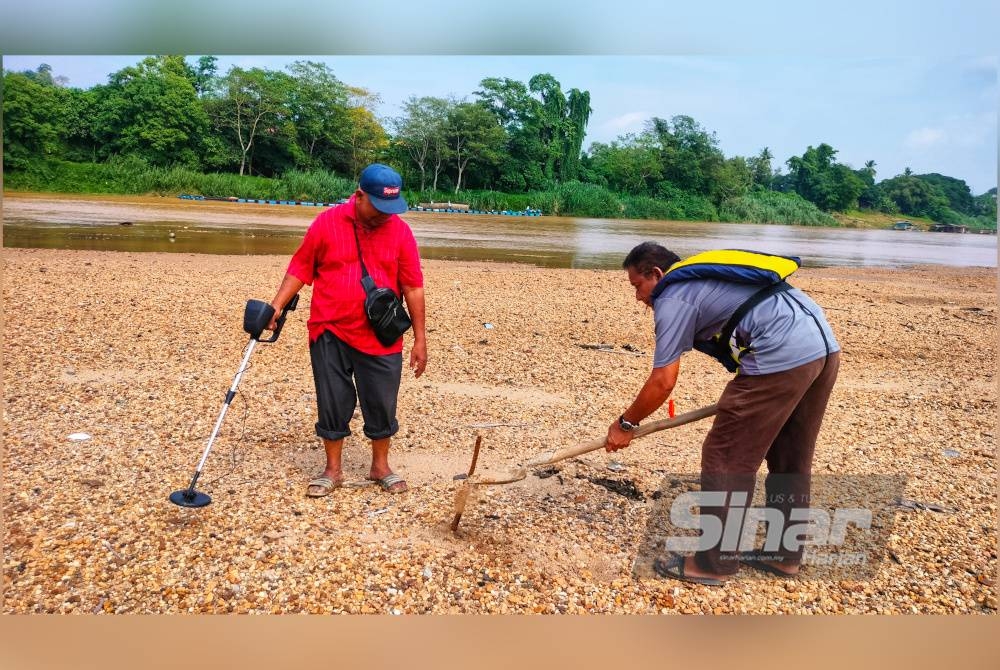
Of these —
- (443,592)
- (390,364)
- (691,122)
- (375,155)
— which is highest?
(691,122)

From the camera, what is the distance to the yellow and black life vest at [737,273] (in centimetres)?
337

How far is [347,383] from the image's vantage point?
4484 millimetres

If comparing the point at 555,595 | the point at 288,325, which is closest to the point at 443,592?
the point at 555,595

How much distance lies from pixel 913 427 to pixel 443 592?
4926 millimetres

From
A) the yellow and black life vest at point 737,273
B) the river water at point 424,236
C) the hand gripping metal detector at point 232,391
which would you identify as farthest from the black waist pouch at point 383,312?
the river water at point 424,236

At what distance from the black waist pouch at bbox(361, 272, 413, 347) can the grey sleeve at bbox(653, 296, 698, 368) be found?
1.60 metres

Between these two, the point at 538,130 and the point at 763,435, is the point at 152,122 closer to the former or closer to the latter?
the point at 538,130

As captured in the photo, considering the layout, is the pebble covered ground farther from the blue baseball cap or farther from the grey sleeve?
the blue baseball cap

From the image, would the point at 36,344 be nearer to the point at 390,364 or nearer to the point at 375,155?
the point at 390,364

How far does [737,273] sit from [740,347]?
353 mm

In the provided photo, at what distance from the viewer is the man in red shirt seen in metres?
4.25

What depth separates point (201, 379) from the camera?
6875mm

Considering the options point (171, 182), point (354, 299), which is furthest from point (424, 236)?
point (354, 299)

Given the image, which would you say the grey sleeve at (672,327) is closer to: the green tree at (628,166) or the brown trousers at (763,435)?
the brown trousers at (763,435)
